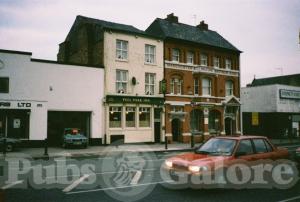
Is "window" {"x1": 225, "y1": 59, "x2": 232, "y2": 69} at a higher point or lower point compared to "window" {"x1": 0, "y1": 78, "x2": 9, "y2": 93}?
higher

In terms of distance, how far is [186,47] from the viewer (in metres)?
34.0

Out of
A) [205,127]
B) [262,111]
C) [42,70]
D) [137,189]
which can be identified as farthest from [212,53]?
[137,189]

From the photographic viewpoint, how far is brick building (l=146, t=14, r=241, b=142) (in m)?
32.8

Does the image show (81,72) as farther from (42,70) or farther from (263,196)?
(263,196)

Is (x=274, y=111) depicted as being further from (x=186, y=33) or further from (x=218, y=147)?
(x=218, y=147)

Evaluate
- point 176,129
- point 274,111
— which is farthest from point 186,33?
point 274,111

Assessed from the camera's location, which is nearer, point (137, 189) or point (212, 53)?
point (137, 189)

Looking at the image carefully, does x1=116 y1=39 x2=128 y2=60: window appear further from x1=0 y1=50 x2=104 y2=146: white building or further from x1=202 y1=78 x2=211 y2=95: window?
x1=202 y1=78 x2=211 y2=95: window

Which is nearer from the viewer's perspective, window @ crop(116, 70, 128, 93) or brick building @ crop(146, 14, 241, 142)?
window @ crop(116, 70, 128, 93)

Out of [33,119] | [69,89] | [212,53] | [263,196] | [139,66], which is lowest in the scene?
[263,196]

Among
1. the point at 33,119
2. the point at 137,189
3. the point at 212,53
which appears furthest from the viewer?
the point at 212,53

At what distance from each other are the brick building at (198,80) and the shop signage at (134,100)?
3.60ft

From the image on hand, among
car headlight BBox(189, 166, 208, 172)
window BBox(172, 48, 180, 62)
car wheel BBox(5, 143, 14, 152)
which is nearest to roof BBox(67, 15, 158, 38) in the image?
window BBox(172, 48, 180, 62)

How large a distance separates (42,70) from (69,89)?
8.55 feet
